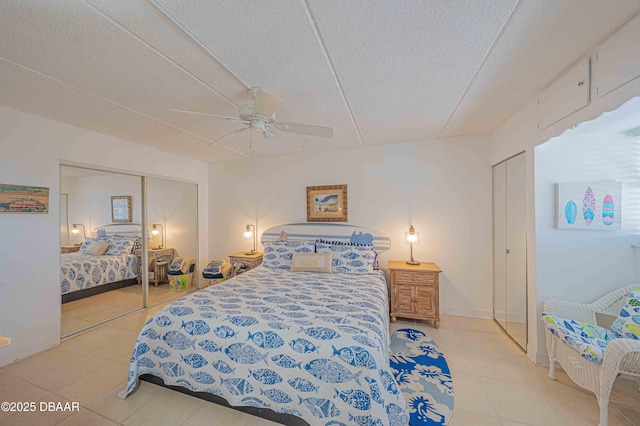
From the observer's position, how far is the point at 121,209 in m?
3.41

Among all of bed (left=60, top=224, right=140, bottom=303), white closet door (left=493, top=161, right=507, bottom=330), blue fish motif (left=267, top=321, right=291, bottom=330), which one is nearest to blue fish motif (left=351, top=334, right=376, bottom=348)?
blue fish motif (left=267, top=321, right=291, bottom=330)

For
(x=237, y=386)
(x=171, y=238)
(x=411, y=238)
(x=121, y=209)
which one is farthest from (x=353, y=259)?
A: (x=121, y=209)

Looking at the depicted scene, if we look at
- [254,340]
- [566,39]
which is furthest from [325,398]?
[566,39]

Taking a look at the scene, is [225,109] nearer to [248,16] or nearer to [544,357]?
[248,16]

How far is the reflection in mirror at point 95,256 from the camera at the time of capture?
2836mm

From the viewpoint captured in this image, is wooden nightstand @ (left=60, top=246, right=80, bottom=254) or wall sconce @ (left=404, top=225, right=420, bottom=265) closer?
wooden nightstand @ (left=60, top=246, right=80, bottom=254)

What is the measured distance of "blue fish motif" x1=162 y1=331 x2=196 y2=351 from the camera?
1.77m

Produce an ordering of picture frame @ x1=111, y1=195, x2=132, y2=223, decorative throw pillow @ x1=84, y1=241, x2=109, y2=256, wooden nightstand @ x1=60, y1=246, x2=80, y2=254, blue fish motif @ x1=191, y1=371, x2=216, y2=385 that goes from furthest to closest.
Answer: picture frame @ x1=111, y1=195, x2=132, y2=223, decorative throw pillow @ x1=84, y1=241, x2=109, y2=256, wooden nightstand @ x1=60, y1=246, x2=80, y2=254, blue fish motif @ x1=191, y1=371, x2=216, y2=385

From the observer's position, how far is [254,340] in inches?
64.6

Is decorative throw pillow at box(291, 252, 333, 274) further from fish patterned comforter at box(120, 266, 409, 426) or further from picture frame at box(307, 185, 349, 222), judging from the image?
fish patterned comforter at box(120, 266, 409, 426)

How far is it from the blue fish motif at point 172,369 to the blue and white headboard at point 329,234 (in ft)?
7.94

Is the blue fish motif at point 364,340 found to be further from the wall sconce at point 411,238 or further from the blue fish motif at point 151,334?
the wall sconce at point 411,238

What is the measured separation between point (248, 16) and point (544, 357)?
3.67 metres

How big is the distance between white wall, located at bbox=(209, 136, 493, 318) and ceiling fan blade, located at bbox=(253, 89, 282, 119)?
6.91 feet
